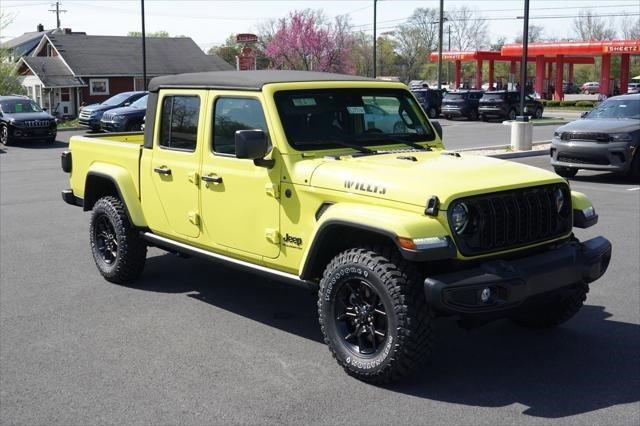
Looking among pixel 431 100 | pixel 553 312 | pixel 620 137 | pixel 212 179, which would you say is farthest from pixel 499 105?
pixel 212 179

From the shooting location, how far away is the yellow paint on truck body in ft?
15.7

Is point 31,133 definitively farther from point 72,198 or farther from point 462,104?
point 462,104

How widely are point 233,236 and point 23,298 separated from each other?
236 centimetres

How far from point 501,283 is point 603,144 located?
10848 mm

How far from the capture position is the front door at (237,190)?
557cm

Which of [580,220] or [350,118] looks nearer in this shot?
[580,220]

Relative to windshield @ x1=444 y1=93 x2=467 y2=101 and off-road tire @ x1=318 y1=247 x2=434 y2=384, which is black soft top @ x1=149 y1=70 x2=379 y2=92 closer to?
off-road tire @ x1=318 y1=247 x2=434 y2=384

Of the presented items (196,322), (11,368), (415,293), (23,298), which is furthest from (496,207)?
(23,298)

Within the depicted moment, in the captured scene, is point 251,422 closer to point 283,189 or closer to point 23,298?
point 283,189

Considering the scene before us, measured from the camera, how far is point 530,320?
596 centimetres

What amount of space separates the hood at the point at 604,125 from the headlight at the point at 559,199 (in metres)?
9.85

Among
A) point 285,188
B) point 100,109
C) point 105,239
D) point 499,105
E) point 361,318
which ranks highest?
point 499,105

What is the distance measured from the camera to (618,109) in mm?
15477

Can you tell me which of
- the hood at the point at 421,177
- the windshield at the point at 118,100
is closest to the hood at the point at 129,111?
the windshield at the point at 118,100
